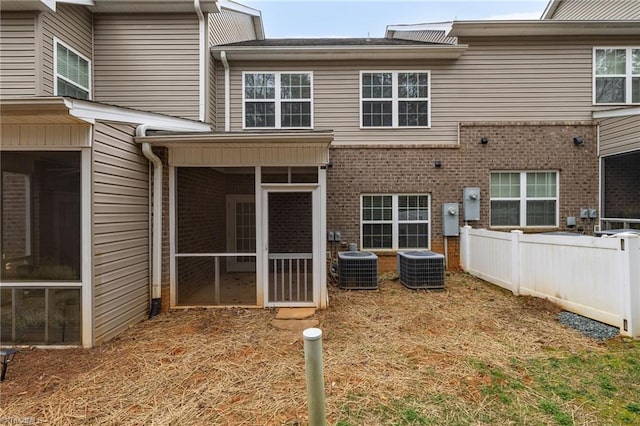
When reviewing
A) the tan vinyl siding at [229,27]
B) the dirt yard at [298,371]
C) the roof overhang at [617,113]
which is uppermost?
the tan vinyl siding at [229,27]

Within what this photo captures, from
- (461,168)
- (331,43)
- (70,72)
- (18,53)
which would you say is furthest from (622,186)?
(18,53)

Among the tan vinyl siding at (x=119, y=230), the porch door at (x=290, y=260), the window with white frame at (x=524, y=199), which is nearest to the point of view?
the tan vinyl siding at (x=119, y=230)

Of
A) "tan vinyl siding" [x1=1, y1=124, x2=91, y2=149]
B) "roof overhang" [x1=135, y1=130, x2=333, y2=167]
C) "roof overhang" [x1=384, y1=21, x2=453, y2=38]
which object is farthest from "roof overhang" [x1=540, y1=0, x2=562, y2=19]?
"tan vinyl siding" [x1=1, y1=124, x2=91, y2=149]

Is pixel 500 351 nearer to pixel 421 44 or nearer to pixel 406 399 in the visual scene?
pixel 406 399

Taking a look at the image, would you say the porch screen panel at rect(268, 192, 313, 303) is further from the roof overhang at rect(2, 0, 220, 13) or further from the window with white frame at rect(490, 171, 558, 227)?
the window with white frame at rect(490, 171, 558, 227)

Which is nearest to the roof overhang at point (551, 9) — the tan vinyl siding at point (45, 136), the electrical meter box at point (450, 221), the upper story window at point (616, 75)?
the upper story window at point (616, 75)

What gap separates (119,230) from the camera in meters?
4.82

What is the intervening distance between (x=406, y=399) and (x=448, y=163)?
6941 mm

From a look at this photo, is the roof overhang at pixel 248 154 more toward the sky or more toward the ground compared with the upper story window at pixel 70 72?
more toward the ground

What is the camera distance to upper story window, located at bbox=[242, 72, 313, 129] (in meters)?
8.66

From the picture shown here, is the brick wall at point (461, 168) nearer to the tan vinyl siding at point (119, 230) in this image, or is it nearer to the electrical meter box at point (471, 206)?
the electrical meter box at point (471, 206)

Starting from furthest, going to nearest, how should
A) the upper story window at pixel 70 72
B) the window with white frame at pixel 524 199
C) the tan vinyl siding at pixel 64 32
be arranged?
1. the window with white frame at pixel 524 199
2. the upper story window at pixel 70 72
3. the tan vinyl siding at pixel 64 32

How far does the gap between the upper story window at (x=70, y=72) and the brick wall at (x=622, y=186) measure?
13.3m

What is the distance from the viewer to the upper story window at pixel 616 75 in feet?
27.8
